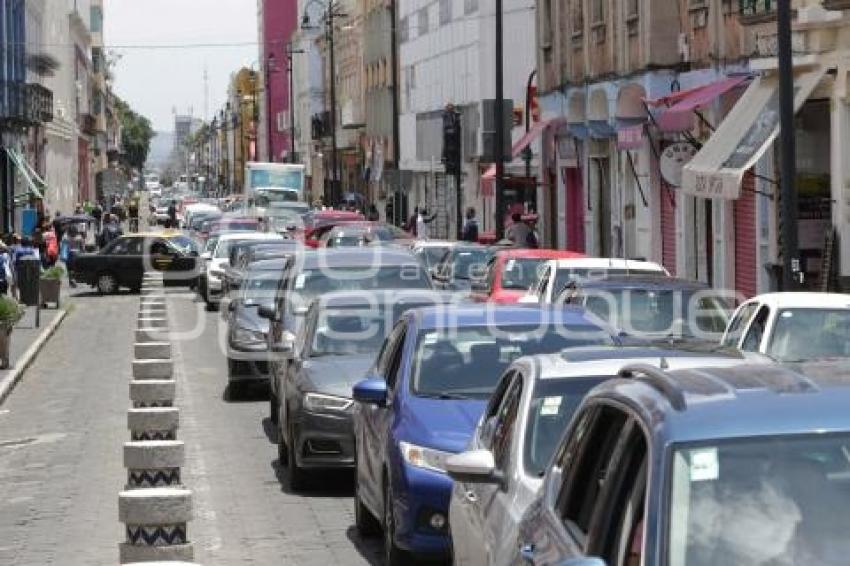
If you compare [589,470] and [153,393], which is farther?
[153,393]

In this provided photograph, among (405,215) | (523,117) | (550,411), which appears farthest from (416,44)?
(550,411)

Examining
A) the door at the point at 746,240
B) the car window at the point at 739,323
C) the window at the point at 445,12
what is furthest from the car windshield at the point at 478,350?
the window at the point at 445,12

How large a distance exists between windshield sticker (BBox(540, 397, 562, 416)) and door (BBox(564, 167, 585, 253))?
35.4m

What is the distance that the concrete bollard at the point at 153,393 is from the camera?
1178 cm

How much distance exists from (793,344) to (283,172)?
67355 millimetres

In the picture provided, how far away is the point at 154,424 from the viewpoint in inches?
443

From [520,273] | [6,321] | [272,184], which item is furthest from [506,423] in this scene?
[272,184]

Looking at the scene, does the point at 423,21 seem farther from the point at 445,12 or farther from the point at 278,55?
the point at 278,55

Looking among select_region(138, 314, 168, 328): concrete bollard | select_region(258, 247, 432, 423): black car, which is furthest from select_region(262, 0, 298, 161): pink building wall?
select_region(138, 314, 168, 328): concrete bollard

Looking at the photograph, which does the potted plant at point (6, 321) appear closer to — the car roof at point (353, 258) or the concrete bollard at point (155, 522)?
the car roof at point (353, 258)

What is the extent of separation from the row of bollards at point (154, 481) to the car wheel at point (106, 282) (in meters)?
35.3

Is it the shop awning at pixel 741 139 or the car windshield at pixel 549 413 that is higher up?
the shop awning at pixel 741 139

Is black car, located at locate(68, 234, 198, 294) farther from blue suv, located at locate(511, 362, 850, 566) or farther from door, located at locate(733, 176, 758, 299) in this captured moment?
blue suv, located at locate(511, 362, 850, 566)

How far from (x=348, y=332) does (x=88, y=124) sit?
4352 inches
